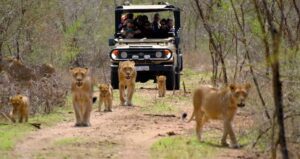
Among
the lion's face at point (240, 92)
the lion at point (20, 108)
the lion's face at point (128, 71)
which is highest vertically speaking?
the lion's face at point (240, 92)

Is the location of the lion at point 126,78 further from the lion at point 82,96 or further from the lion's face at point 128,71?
the lion at point 82,96

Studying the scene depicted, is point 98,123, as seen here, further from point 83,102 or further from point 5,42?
point 5,42

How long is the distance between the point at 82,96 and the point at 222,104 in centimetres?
344

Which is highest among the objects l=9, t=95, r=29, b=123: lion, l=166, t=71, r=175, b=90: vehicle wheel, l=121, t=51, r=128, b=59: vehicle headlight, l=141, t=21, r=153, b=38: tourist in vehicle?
l=141, t=21, r=153, b=38: tourist in vehicle

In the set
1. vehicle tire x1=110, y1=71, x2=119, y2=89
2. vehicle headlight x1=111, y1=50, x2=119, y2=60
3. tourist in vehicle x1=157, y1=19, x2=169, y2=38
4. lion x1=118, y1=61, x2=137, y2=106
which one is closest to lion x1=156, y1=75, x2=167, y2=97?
lion x1=118, y1=61, x2=137, y2=106

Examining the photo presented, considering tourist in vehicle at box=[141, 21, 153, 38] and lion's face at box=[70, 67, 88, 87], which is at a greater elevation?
tourist in vehicle at box=[141, 21, 153, 38]

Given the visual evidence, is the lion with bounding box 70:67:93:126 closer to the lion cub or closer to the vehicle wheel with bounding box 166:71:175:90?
the lion cub

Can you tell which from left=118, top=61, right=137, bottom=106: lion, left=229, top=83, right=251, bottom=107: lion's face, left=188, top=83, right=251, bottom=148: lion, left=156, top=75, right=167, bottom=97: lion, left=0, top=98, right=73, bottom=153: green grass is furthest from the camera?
left=156, top=75, right=167, bottom=97: lion

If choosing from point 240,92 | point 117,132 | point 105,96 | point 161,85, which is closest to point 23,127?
point 117,132

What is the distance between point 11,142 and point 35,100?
543cm

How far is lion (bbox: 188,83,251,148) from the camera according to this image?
12.5m

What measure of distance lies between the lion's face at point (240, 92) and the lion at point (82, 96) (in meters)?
3.62

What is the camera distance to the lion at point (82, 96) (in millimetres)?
15266

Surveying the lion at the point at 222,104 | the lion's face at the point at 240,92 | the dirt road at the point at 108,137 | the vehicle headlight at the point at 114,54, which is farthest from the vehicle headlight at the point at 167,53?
the lion's face at the point at 240,92
